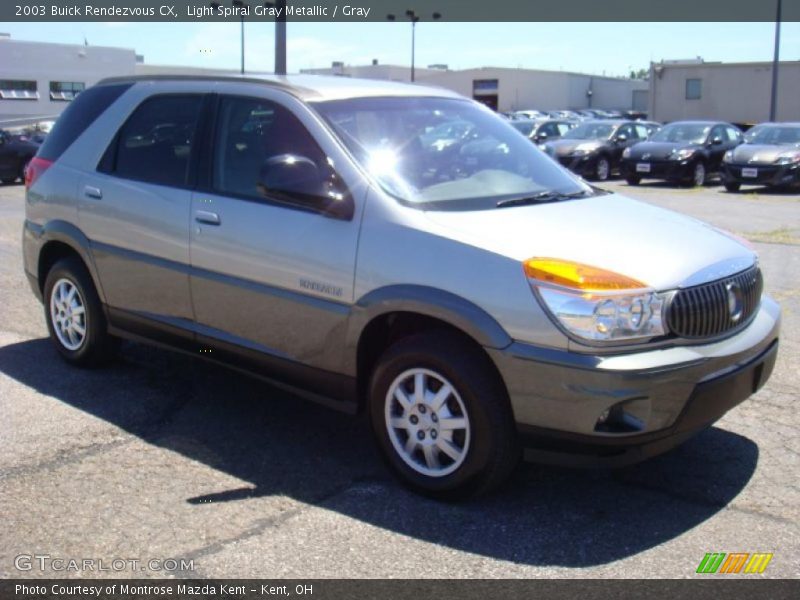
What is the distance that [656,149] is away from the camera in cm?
2142

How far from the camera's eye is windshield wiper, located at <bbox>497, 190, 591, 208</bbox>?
14.4ft

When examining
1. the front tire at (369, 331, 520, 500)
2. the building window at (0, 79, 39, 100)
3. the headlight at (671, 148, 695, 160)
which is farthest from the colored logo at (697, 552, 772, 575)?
the building window at (0, 79, 39, 100)

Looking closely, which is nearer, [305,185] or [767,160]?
[305,185]

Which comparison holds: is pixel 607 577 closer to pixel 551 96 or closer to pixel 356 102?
pixel 356 102

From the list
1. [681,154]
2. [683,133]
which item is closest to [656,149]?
[681,154]

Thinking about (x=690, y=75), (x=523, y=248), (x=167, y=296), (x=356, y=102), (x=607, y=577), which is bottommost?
(x=607, y=577)

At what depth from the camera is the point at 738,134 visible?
2302cm

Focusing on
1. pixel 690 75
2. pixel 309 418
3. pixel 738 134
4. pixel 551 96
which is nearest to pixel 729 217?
pixel 738 134

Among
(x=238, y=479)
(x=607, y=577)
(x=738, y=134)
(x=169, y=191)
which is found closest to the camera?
(x=607, y=577)

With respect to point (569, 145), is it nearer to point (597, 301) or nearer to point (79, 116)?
point (79, 116)

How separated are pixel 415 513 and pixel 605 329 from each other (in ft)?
3.80

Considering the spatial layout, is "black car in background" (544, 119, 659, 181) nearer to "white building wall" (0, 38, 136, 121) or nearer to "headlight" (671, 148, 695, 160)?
"headlight" (671, 148, 695, 160)

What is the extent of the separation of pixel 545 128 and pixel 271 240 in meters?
22.9

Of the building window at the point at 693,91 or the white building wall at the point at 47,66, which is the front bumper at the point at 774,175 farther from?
the white building wall at the point at 47,66
